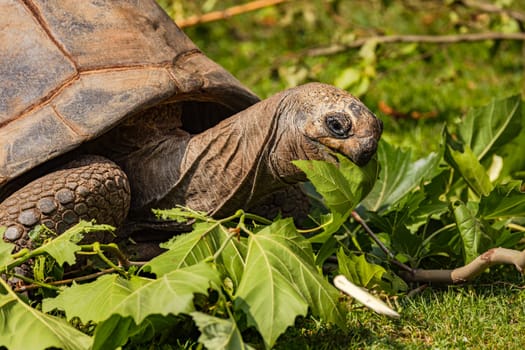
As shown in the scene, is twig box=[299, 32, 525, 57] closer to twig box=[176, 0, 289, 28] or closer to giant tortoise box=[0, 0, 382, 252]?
twig box=[176, 0, 289, 28]

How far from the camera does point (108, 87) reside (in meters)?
3.32

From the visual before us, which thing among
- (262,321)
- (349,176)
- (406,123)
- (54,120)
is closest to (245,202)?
(349,176)

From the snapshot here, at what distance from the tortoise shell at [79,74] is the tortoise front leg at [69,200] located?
3.6 inches

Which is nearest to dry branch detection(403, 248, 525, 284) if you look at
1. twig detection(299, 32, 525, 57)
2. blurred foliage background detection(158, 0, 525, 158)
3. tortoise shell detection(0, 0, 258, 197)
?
tortoise shell detection(0, 0, 258, 197)

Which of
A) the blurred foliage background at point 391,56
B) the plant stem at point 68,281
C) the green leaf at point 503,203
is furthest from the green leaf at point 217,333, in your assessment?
the blurred foliage background at point 391,56

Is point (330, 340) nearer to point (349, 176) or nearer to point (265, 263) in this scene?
point (265, 263)

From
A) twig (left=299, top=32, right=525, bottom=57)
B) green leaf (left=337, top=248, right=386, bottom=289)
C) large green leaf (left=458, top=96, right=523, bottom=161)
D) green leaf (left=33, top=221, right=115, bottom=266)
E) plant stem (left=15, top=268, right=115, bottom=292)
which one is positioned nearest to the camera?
green leaf (left=33, top=221, right=115, bottom=266)

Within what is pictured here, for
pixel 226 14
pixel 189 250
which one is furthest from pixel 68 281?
pixel 226 14

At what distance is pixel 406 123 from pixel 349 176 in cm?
265

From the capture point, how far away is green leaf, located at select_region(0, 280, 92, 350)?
2496 millimetres

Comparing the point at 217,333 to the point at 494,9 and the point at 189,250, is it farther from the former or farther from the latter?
the point at 494,9

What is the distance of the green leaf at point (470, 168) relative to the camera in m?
3.76

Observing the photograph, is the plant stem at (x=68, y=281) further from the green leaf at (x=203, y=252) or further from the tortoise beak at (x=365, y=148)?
the tortoise beak at (x=365, y=148)

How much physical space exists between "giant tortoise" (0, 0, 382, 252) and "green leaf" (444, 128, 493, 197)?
75 centimetres
